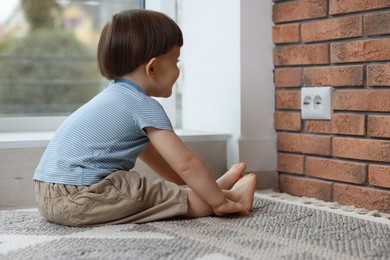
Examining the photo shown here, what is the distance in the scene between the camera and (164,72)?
1.61m

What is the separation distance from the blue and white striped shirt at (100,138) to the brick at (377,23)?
0.60 metres

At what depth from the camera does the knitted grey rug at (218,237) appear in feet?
3.77

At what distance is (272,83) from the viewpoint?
80.9 inches

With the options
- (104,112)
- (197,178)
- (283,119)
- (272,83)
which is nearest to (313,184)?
(283,119)

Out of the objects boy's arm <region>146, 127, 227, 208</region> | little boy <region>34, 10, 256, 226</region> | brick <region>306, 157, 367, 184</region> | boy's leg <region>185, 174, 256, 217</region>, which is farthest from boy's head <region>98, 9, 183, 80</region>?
brick <region>306, 157, 367, 184</region>

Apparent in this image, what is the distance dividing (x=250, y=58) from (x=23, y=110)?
819 mm

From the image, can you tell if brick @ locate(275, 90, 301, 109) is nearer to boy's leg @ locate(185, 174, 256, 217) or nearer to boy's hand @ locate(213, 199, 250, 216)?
boy's leg @ locate(185, 174, 256, 217)

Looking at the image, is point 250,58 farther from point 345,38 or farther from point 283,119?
point 345,38

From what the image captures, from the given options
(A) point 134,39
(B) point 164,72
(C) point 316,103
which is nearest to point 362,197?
(C) point 316,103

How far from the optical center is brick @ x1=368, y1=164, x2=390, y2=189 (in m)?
1.65

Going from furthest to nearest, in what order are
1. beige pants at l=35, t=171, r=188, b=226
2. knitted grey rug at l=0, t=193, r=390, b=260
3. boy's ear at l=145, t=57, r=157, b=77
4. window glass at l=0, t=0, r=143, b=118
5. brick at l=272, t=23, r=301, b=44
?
window glass at l=0, t=0, r=143, b=118 < brick at l=272, t=23, r=301, b=44 < boy's ear at l=145, t=57, r=157, b=77 < beige pants at l=35, t=171, r=188, b=226 < knitted grey rug at l=0, t=193, r=390, b=260

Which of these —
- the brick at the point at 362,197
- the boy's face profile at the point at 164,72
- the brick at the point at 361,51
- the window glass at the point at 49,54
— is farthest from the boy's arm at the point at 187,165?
the window glass at the point at 49,54

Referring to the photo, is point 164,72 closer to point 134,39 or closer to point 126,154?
point 134,39

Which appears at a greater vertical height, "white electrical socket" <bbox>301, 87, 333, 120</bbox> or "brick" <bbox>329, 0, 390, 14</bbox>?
"brick" <bbox>329, 0, 390, 14</bbox>
